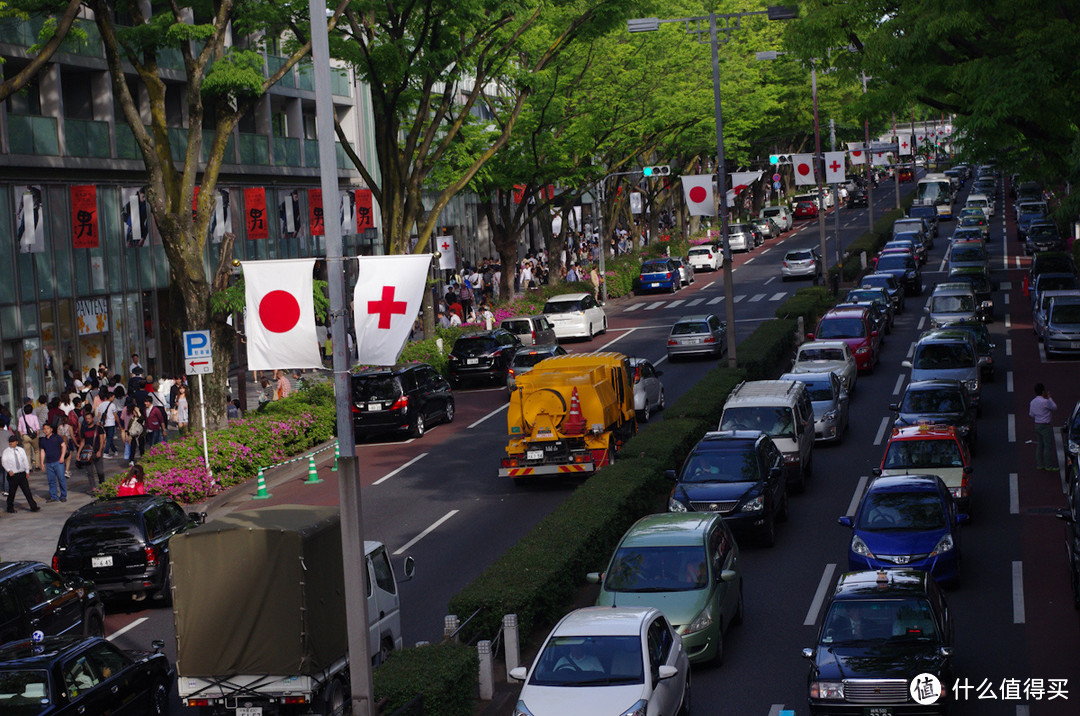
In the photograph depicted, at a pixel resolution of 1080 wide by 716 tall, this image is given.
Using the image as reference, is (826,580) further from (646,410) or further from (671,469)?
(646,410)

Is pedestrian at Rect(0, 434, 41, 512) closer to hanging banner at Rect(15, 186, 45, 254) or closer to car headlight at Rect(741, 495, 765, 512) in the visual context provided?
hanging banner at Rect(15, 186, 45, 254)

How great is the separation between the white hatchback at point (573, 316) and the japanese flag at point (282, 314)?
3630cm

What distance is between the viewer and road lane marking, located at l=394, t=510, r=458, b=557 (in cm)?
2241

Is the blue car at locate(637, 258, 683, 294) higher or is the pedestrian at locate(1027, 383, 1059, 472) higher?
the blue car at locate(637, 258, 683, 294)

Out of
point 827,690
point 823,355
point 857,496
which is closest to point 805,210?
point 823,355

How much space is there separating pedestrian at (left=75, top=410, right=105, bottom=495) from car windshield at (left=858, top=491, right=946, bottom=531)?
17.3 metres

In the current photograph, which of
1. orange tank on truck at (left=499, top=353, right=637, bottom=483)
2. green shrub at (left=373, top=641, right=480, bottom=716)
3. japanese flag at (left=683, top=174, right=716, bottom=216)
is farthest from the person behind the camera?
japanese flag at (left=683, top=174, right=716, bottom=216)

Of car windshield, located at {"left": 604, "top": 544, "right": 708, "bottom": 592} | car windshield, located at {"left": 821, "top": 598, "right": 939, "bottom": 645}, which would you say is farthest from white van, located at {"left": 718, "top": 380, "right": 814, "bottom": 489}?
car windshield, located at {"left": 821, "top": 598, "right": 939, "bottom": 645}

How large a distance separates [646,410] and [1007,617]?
52.2ft

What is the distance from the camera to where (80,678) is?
13758 millimetres

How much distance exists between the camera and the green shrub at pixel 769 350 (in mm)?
35375

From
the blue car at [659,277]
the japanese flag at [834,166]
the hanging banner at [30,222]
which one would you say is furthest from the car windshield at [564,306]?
the hanging banner at [30,222]

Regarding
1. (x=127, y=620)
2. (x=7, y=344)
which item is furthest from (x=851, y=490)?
(x=7, y=344)

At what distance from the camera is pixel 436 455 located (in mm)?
30969
